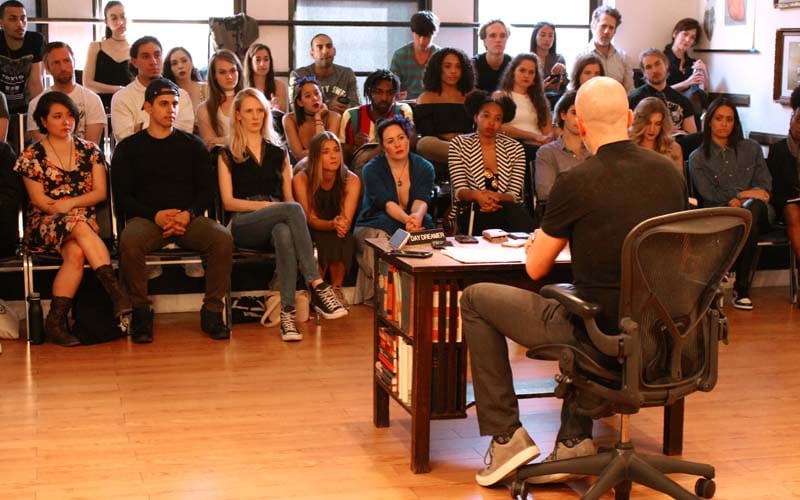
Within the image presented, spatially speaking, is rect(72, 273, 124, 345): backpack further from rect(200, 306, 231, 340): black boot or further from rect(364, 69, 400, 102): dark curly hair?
rect(364, 69, 400, 102): dark curly hair

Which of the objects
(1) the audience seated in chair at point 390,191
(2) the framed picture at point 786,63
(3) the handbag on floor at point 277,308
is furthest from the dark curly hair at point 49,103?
(2) the framed picture at point 786,63

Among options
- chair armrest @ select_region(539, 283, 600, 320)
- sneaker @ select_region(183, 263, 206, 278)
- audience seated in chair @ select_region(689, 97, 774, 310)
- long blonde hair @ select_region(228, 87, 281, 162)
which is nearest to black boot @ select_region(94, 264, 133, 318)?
sneaker @ select_region(183, 263, 206, 278)

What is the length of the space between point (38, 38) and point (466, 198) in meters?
3.07

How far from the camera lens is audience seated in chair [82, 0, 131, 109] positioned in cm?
761

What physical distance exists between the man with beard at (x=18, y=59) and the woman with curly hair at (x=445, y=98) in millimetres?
2479

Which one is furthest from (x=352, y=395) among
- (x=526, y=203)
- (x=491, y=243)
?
(x=526, y=203)

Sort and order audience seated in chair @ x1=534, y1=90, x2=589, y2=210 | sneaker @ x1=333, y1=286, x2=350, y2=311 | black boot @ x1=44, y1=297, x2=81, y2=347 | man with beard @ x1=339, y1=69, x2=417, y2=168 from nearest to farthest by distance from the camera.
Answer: black boot @ x1=44, y1=297, x2=81, y2=347
sneaker @ x1=333, y1=286, x2=350, y2=311
audience seated in chair @ x1=534, y1=90, x2=589, y2=210
man with beard @ x1=339, y1=69, x2=417, y2=168

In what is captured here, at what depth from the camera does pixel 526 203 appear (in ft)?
22.5

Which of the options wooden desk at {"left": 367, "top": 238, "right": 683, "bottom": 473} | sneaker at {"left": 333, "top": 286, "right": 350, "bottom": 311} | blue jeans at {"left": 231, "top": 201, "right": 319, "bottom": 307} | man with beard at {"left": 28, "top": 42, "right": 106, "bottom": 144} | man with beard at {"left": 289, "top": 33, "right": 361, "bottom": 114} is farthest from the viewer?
man with beard at {"left": 289, "top": 33, "right": 361, "bottom": 114}

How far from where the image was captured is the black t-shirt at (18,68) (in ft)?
23.5

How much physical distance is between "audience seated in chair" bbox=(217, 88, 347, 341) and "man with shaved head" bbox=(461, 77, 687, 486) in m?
2.24

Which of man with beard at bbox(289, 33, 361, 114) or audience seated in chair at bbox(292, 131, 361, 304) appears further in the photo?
man with beard at bbox(289, 33, 361, 114)

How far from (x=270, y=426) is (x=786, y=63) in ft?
18.0

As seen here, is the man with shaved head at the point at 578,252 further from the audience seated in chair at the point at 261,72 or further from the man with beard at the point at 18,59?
the man with beard at the point at 18,59
